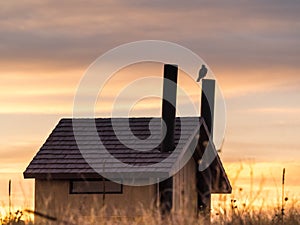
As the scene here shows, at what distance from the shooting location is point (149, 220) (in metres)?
15.0

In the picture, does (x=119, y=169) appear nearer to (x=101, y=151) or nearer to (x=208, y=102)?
(x=101, y=151)

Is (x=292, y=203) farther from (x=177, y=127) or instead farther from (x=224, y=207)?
(x=177, y=127)

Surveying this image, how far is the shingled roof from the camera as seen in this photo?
1134 inches

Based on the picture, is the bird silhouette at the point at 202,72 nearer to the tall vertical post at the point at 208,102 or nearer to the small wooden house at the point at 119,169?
the tall vertical post at the point at 208,102

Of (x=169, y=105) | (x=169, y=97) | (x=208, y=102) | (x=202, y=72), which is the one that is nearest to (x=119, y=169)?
(x=169, y=105)

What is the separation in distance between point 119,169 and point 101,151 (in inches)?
81.9

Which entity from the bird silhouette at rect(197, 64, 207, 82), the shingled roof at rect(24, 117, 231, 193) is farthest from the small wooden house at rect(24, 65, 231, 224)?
the bird silhouette at rect(197, 64, 207, 82)

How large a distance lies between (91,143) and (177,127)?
3.40 m

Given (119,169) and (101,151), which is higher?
(101,151)

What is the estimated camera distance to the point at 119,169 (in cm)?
2831

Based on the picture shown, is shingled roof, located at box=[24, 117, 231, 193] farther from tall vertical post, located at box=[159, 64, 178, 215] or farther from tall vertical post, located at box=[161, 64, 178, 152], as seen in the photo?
tall vertical post, located at box=[161, 64, 178, 152]

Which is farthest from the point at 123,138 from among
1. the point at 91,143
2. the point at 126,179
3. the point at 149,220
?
the point at 149,220

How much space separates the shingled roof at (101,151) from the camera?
2881 cm

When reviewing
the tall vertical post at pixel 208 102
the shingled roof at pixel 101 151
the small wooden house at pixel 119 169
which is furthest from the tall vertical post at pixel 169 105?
the tall vertical post at pixel 208 102
